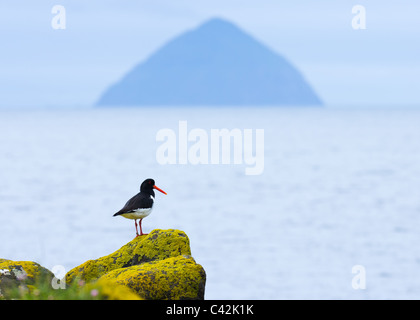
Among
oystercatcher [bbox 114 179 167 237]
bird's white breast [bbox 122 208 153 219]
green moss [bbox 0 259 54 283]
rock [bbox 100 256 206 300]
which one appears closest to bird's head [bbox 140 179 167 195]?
oystercatcher [bbox 114 179 167 237]

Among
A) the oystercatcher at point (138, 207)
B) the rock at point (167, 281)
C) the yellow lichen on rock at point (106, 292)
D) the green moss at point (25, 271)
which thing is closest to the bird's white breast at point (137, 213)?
the oystercatcher at point (138, 207)

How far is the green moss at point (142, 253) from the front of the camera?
10680 millimetres

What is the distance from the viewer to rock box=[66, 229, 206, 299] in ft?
30.7

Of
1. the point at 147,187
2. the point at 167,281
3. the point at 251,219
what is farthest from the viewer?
the point at 251,219

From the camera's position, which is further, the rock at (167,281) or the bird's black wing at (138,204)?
the bird's black wing at (138,204)

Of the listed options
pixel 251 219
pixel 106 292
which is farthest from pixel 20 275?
pixel 251 219

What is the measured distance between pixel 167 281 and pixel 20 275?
2254 mm

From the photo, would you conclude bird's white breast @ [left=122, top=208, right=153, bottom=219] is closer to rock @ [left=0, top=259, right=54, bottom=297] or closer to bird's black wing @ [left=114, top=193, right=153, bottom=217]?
bird's black wing @ [left=114, top=193, right=153, bottom=217]

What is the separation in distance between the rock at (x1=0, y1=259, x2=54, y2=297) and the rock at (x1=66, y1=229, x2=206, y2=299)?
2.03ft

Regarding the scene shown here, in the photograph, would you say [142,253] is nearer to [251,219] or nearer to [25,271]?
[25,271]

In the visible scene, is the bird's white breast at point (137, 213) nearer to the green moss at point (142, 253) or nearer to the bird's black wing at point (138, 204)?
the bird's black wing at point (138, 204)

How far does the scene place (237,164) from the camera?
124625 mm

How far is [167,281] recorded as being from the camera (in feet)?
30.8
